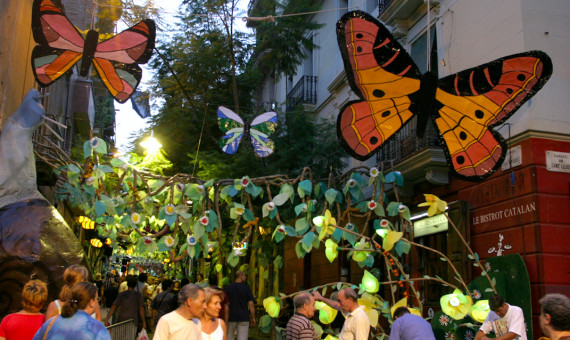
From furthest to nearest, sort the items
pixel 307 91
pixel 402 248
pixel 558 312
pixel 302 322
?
pixel 307 91 < pixel 402 248 < pixel 302 322 < pixel 558 312

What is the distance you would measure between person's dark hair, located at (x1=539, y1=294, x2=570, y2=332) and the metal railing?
6.04 meters

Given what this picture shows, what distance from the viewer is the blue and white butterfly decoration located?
1153cm

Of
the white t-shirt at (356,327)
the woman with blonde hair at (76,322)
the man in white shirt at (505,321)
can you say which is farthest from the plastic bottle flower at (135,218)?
the woman with blonde hair at (76,322)

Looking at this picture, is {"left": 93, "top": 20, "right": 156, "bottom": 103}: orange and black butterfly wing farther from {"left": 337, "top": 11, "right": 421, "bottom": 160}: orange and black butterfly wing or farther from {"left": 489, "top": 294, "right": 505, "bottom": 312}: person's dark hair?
{"left": 489, "top": 294, "right": 505, "bottom": 312}: person's dark hair

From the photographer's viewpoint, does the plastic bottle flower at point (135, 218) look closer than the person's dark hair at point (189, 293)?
No

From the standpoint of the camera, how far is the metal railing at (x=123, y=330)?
8456mm

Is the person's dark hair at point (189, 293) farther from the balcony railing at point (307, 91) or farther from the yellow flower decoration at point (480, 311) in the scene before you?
the balcony railing at point (307, 91)

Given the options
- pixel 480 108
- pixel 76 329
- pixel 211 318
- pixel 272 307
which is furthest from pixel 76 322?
pixel 480 108

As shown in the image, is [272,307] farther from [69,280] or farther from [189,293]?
[69,280]

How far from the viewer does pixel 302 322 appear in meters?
6.16

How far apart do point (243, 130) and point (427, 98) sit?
3.94 meters

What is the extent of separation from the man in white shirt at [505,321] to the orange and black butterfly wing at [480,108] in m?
1.84

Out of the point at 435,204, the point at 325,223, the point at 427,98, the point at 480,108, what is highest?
the point at 427,98

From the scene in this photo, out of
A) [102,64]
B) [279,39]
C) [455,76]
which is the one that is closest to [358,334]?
[455,76]
